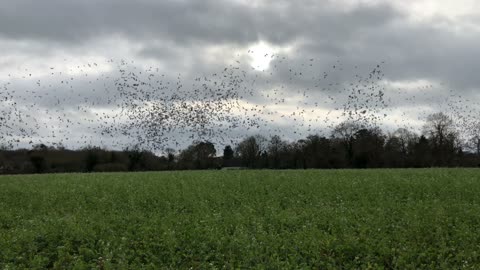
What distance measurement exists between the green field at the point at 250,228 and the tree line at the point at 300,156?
44453 millimetres

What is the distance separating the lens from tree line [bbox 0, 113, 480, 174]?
75125 mm

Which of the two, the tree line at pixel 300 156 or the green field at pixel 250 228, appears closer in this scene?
the green field at pixel 250 228

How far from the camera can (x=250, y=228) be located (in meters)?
17.8

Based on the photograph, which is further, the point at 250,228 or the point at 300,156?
the point at 300,156

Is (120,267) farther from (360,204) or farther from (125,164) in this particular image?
(125,164)

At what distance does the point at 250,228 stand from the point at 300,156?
81.6 meters

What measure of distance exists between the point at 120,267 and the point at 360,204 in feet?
43.7

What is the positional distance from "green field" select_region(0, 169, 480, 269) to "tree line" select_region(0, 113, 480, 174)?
44.5 meters

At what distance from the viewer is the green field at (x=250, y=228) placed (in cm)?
1394

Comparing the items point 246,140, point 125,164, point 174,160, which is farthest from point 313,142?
point 125,164

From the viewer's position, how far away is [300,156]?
9844 cm

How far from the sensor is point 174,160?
9338 cm

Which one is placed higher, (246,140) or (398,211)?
(246,140)

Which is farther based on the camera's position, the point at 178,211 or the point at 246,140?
the point at 246,140
